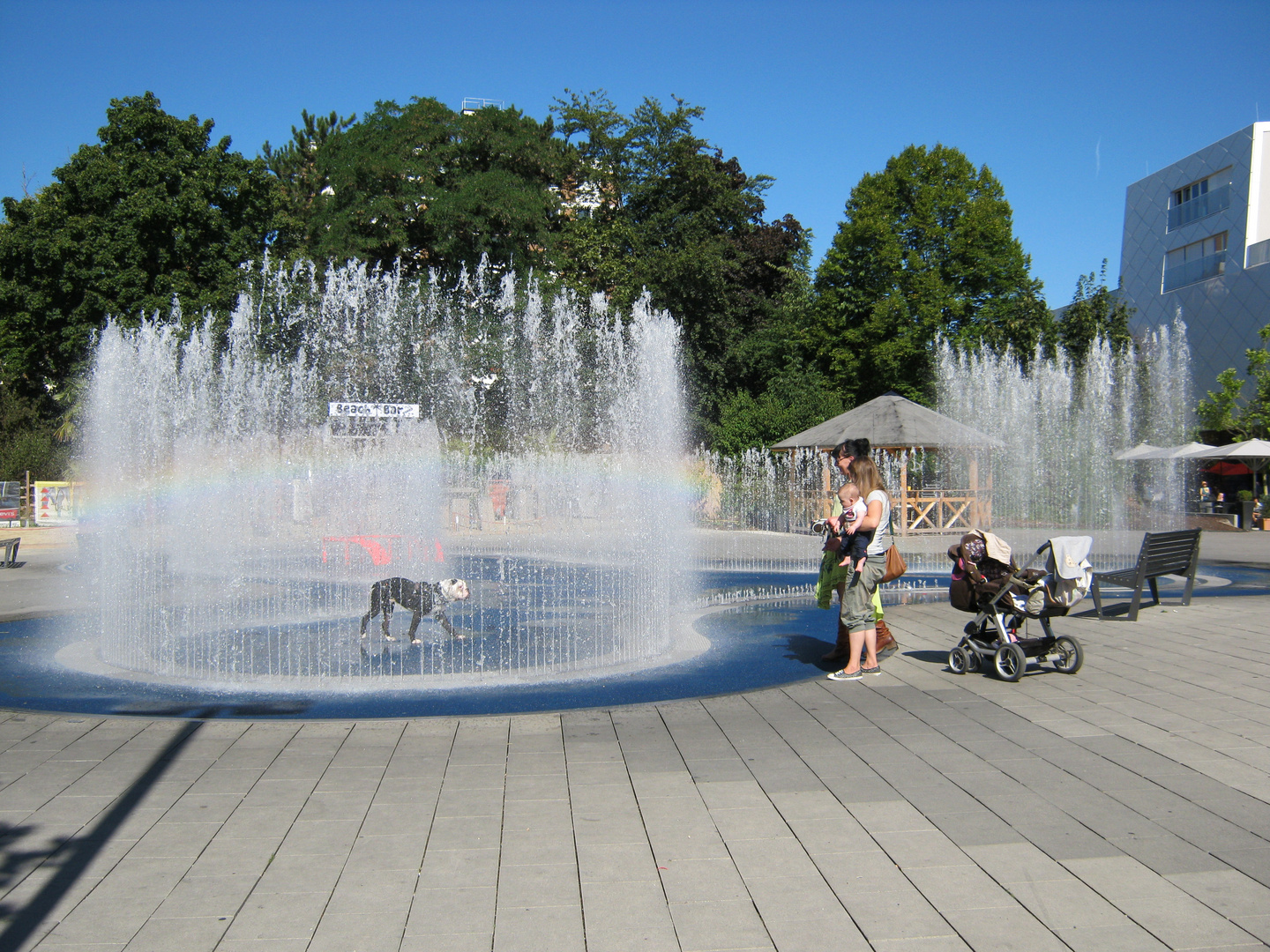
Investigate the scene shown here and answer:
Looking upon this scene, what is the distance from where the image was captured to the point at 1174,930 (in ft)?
10.4

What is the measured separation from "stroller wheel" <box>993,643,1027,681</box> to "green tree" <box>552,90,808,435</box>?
25557 millimetres

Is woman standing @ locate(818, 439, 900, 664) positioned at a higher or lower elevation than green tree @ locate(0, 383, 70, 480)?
lower

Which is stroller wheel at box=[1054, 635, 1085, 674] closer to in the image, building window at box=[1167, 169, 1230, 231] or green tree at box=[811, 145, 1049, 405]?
green tree at box=[811, 145, 1049, 405]

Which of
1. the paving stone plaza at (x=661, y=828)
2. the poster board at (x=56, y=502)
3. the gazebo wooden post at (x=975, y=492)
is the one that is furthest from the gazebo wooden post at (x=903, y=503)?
the poster board at (x=56, y=502)

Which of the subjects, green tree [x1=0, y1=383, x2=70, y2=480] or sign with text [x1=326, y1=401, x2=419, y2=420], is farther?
green tree [x1=0, y1=383, x2=70, y2=480]

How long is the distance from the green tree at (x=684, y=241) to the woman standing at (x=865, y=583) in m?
25.1

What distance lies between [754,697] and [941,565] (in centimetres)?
1106

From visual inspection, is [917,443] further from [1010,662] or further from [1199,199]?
[1199,199]

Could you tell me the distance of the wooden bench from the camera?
938cm

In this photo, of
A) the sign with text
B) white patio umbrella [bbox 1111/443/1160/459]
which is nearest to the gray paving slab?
the sign with text

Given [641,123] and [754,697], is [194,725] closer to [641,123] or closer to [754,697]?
[754,697]

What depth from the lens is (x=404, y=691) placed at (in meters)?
7.20

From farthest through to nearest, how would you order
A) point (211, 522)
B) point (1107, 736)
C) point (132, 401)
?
1. point (211, 522)
2. point (132, 401)
3. point (1107, 736)

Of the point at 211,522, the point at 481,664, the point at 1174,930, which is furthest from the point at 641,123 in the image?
the point at 1174,930
